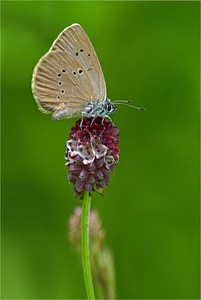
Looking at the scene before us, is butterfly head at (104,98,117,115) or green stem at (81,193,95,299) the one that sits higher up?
butterfly head at (104,98,117,115)

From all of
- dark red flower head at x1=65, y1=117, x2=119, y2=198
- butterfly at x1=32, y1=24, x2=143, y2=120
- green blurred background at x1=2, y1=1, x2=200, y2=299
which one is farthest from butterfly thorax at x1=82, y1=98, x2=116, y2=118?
green blurred background at x1=2, y1=1, x2=200, y2=299

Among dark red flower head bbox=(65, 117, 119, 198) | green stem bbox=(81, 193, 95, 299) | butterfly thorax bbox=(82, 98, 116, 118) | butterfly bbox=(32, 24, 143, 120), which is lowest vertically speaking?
green stem bbox=(81, 193, 95, 299)

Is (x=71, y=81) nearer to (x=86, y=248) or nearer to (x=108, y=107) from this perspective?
(x=108, y=107)

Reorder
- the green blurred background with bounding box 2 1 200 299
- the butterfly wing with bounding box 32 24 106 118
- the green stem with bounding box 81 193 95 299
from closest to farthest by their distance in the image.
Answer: the green stem with bounding box 81 193 95 299 → the butterfly wing with bounding box 32 24 106 118 → the green blurred background with bounding box 2 1 200 299

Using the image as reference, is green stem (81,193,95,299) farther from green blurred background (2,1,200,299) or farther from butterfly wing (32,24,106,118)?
green blurred background (2,1,200,299)

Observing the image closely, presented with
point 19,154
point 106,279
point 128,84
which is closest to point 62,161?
point 19,154

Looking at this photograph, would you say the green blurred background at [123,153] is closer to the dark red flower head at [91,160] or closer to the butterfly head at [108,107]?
the butterfly head at [108,107]
